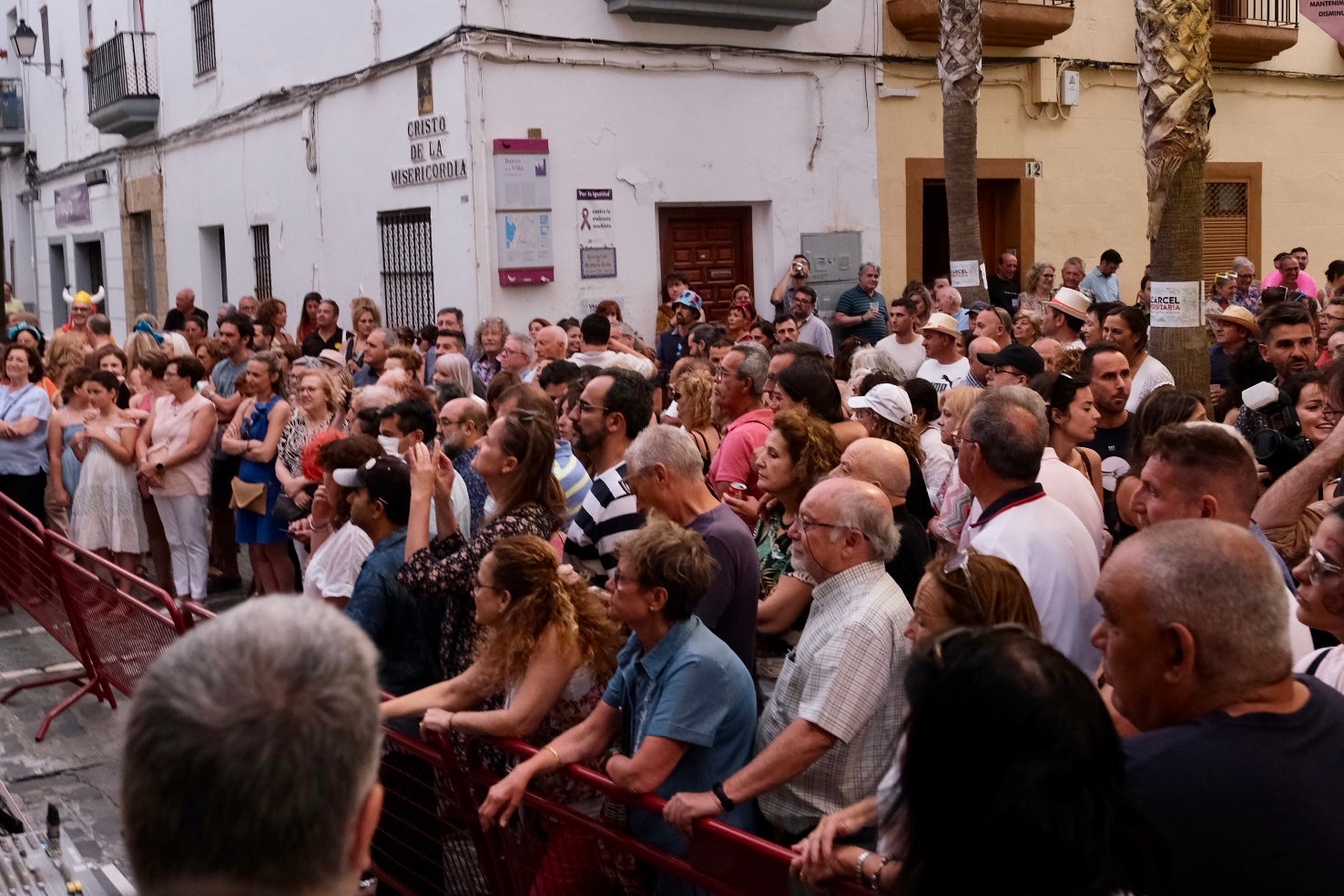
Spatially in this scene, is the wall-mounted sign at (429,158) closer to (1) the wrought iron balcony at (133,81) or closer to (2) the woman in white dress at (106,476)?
(2) the woman in white dress at (106,476)

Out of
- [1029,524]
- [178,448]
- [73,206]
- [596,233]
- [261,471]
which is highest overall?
[73,206]

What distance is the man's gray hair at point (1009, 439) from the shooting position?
4.25 m

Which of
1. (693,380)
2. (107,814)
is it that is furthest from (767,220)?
(107,814)

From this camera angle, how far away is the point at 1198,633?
7.63ft

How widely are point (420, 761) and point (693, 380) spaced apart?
302 centimetres

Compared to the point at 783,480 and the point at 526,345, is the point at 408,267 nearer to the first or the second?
the point at 526,345

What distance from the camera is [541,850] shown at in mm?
3779

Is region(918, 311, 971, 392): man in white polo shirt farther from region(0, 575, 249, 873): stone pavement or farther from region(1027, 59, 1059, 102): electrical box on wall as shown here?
region(1027, 59, 1059, 102): electrical box on wall

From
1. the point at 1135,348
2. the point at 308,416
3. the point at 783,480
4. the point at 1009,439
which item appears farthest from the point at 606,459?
the point at 1135,348

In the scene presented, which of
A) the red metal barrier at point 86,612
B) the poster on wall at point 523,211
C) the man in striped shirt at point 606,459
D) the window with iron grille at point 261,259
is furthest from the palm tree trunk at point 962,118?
the window with iron grille at point 261,259

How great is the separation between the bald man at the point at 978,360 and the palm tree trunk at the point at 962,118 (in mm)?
3792

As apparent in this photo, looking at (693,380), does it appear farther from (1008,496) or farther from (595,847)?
(595,847)

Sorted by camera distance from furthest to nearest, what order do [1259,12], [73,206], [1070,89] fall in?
[73,206]
[1259,12]
[1070,89]

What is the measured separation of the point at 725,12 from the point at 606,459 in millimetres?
8682
